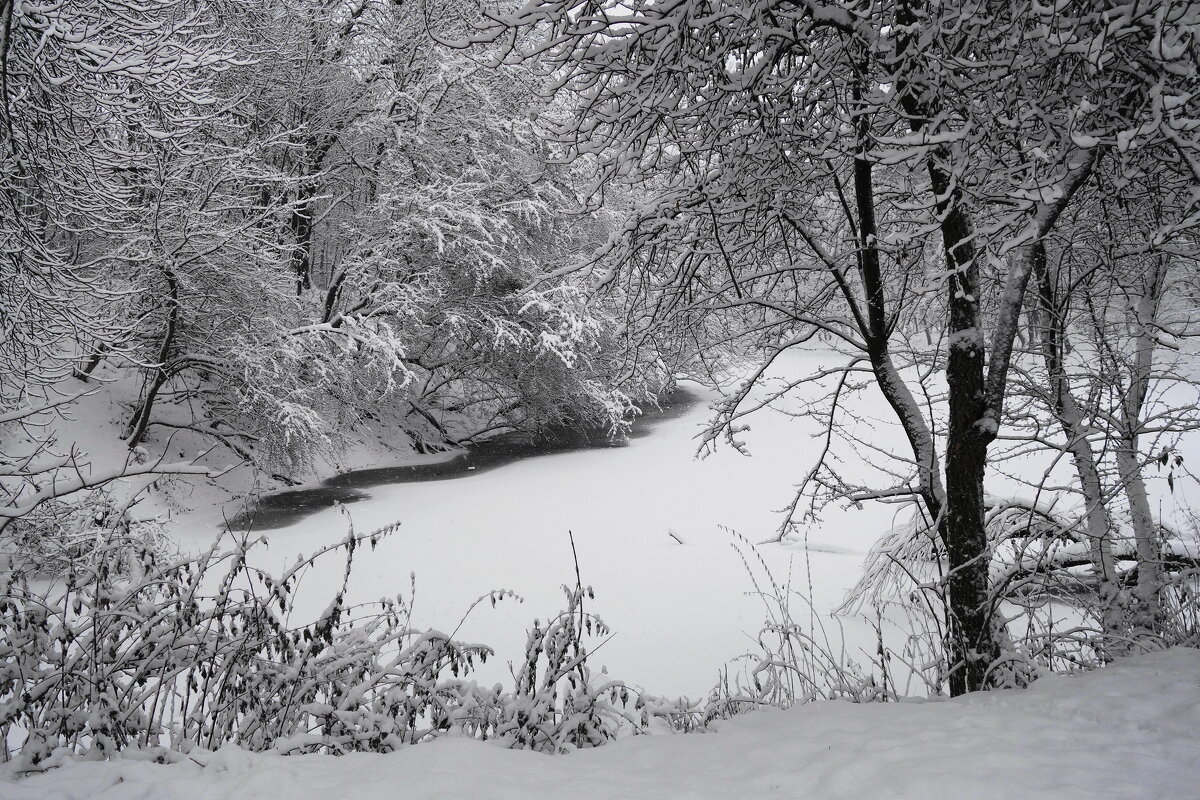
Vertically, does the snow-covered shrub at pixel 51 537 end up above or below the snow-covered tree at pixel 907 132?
below

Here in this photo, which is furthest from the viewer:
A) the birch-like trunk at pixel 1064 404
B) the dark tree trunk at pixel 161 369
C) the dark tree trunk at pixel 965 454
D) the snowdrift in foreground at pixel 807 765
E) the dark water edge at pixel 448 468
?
the dark water edge at pixel 448 468

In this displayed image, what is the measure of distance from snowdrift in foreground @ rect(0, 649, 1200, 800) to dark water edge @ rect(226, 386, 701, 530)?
450cm

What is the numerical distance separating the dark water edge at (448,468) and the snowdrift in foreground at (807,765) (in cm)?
450

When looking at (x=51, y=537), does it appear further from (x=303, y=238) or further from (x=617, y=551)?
(x=303, y=238)

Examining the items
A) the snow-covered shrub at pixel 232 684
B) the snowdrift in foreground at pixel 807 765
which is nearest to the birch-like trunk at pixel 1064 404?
the snowdrift in foreground at pixel 807 765

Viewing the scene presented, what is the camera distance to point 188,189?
826cm

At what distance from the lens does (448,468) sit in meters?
12.4

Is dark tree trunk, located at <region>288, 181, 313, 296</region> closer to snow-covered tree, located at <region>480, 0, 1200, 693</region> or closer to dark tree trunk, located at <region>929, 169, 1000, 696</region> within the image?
snow-covered tree, located at <region>480, 0, 1200, 693</region>

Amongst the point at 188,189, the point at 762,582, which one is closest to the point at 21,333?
the point at 188,189

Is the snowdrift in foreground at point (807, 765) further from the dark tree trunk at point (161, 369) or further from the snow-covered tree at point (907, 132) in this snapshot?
the dark tree trunk at point (161, 369)

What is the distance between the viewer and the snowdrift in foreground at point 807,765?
7.36 ft

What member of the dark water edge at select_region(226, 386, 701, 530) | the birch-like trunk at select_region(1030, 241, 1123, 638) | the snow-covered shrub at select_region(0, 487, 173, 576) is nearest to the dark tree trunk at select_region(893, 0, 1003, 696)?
the birch-like trunk at select_region(1030, 241, 1123, 638)

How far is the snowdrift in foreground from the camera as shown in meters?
2.24

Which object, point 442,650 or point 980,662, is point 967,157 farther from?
point 442,650
